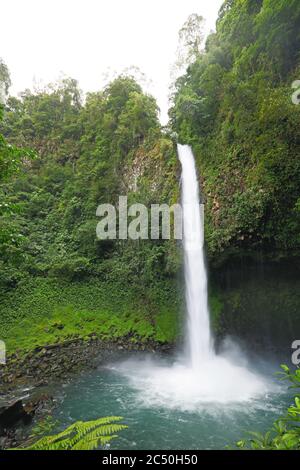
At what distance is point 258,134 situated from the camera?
10.5 m

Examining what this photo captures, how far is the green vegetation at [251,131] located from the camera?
9.66 m

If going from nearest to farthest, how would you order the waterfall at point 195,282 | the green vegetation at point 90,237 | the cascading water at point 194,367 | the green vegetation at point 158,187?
the cascading water at point 194,367 < the green vegetation at point 158,187 < the waterfall at point 195,282 < the green vegetation at point 90,237

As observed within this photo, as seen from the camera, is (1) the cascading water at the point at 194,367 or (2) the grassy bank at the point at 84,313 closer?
(1) the cascading water at the point at 194,367

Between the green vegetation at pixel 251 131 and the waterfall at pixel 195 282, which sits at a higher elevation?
the green vegetation at pixel 251 131

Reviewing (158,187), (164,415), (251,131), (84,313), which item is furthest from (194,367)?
(251,131)

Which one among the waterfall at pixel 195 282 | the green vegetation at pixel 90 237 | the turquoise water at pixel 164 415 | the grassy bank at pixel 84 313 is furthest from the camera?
the green vegetation at pixel 90 237

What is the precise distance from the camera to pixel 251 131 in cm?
1073

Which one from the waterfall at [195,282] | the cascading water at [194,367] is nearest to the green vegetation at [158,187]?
the waterfall at [195,282]

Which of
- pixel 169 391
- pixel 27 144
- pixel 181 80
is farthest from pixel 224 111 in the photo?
pixel 27 144

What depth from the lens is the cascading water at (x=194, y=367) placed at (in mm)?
8344

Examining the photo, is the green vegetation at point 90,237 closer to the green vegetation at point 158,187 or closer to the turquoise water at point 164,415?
the green vegetation at point 158,187

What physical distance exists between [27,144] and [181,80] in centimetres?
1326

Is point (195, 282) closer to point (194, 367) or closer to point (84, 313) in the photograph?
point (194, 367)
